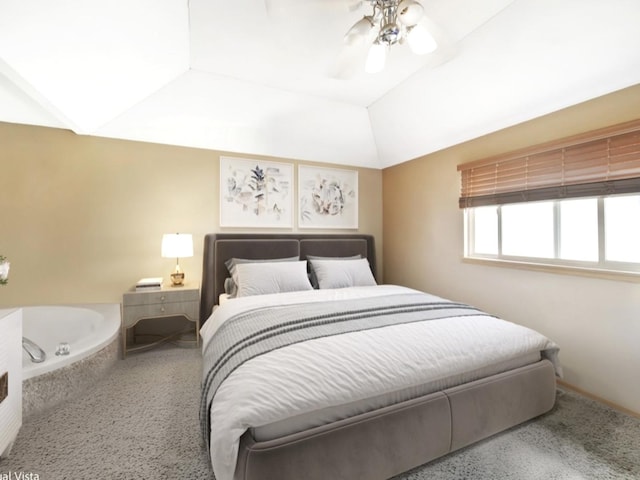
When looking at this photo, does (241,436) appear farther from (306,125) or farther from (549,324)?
(306,125)

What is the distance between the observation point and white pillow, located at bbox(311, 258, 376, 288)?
3035 millimetres

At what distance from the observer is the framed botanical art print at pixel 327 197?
367cm

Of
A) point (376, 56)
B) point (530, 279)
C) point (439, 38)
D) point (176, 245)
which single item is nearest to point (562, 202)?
point (530, 279)

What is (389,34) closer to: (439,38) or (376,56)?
(376,56)

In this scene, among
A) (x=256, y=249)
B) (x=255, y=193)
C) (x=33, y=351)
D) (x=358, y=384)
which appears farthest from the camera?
(x=255, y=193)

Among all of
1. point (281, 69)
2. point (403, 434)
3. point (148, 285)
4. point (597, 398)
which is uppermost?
point (281, 69)

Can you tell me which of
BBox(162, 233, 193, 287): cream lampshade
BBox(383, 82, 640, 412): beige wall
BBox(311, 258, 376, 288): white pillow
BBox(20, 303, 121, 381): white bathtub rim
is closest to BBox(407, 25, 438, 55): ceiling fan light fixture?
BBox(383, 82, 640, 412): beige wall

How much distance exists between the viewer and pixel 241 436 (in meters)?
1.10

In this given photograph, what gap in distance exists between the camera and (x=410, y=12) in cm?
145

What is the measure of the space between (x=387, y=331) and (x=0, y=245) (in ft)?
11.2

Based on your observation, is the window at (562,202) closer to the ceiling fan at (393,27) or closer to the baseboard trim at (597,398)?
the baseboard trim at (597,398)

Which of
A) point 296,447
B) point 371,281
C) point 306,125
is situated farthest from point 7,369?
point 306,125

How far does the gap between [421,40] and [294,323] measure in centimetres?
179

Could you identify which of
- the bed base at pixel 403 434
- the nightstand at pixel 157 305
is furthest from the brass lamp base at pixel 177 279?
the bed base at pixel 403 434
